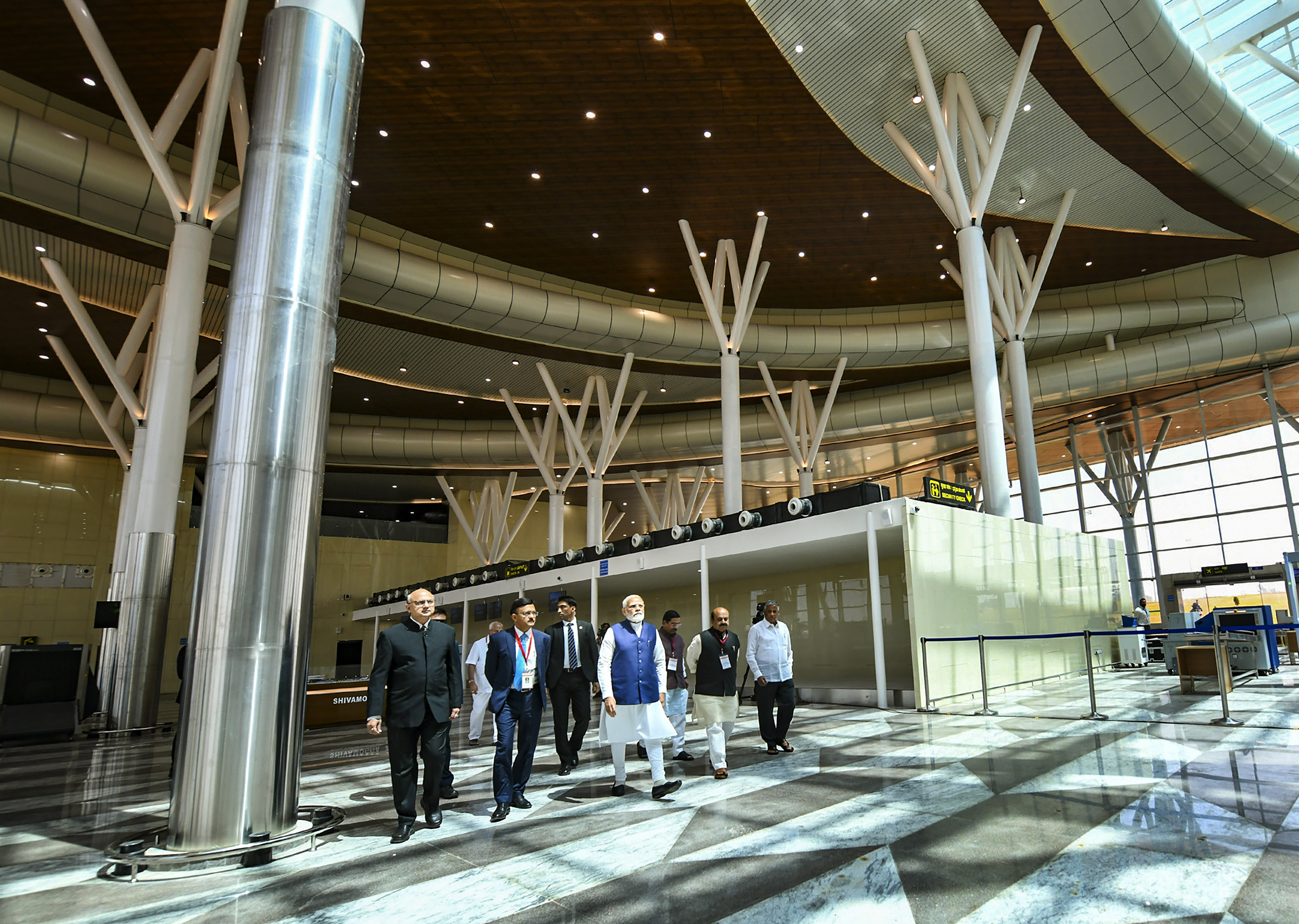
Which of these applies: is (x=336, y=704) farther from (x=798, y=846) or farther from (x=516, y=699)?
(x=798, y=846)

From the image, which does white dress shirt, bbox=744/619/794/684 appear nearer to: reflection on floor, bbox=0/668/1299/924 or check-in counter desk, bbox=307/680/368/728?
reflection on floor, bbox=0/668/1299/924

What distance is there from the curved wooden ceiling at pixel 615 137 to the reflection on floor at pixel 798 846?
41.3 ft

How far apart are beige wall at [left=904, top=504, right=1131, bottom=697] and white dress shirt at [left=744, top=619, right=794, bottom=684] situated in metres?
4.14

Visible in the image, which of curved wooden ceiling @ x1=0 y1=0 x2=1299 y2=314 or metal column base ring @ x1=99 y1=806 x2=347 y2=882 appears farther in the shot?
curved wooden ceiling @ x1=0 y1=0 x2=1299 y2=314

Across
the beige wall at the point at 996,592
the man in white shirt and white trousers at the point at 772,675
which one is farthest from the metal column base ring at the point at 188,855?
the beige wall at the point at 996,592

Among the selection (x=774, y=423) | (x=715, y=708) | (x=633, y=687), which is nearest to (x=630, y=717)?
(x=633, y=687)

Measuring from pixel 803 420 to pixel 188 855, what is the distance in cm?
2555

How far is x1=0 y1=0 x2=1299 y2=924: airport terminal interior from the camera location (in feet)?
15.5

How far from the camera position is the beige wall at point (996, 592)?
1200cm

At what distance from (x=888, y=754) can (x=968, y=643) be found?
6098 mm

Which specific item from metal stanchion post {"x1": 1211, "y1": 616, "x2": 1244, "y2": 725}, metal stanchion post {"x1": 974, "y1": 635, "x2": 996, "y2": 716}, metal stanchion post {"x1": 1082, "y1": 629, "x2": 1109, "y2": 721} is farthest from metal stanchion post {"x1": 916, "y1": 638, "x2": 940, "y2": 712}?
metal stanchion post {"x1": 1211, "y1": 616, "x2": 1244, "y2": 725}

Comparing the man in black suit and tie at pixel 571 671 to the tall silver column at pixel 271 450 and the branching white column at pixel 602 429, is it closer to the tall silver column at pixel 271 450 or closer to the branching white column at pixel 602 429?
the tall silver column at pixel 271 450

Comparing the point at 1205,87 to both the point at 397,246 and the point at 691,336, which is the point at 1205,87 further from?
the point at 397,246

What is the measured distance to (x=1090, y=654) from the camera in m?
9.81
